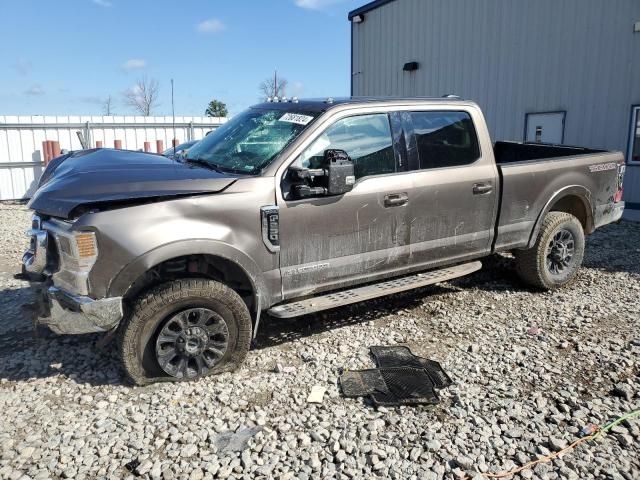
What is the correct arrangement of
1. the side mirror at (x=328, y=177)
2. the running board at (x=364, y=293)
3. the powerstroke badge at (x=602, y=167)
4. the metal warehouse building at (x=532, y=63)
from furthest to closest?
the metal warehouse building at (x=532, y=63), the powerstroke badge at (x=602, y=167), the running board at (x=364, y=293), the side mirror at (x=328, y=177)

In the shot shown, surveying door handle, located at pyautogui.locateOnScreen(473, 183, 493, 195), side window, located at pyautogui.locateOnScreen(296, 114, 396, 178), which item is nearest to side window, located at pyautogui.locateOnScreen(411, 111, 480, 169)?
door handle, located at pyautogui.locateOnScreen(473, 183, 493, 195)

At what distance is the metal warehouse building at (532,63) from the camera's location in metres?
10.3

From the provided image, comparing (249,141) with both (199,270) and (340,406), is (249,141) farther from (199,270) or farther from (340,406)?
(340,406)

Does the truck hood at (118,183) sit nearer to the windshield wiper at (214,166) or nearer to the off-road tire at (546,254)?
the windshield wiper at (214,166)

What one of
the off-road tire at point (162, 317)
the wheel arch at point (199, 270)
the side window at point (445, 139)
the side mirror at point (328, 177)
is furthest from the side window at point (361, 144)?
the off-road tire at point (162, 317)

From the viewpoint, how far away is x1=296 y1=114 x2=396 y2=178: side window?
12.8 feet

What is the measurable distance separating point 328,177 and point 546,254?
299 cm

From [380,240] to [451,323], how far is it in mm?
1181

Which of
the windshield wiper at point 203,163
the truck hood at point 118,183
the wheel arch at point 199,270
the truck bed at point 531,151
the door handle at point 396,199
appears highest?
the truck bed at point 531,151

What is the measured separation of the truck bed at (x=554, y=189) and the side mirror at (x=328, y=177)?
74.7 inches

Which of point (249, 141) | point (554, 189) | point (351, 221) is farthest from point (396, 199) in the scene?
point (554, 189)

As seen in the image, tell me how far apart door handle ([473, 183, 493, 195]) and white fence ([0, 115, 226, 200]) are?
12043 mm

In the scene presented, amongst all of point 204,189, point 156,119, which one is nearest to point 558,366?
point 204,189

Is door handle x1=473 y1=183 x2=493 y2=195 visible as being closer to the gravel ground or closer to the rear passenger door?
the rear passenger door
